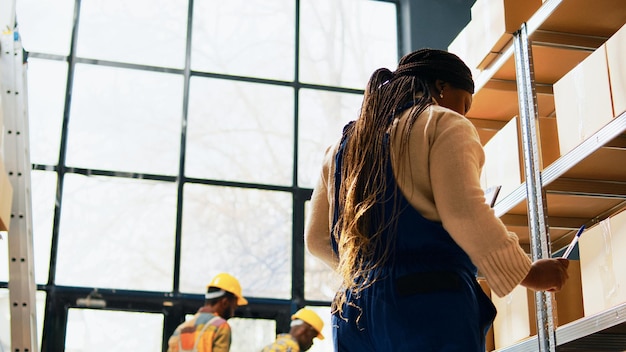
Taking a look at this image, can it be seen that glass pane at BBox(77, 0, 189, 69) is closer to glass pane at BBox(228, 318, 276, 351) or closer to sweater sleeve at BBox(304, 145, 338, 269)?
glass pane at BBox(228, 318, 276, 351)

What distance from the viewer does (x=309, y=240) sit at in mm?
1921

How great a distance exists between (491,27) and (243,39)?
3.68 meters

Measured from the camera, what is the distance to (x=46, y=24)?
20.3 ft

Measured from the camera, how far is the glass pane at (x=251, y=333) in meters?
5.80

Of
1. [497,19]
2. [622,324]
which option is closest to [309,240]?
[622,324]

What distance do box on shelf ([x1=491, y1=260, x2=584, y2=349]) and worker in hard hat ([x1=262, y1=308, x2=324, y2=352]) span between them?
8.45 feet

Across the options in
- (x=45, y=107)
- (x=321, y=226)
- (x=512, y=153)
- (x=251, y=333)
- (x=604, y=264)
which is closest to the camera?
(x=321, y=226)

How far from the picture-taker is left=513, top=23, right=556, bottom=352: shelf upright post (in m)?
2.61

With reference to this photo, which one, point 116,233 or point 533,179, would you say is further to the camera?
point 116,233

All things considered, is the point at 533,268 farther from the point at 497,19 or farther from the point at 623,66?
the point at 497,19

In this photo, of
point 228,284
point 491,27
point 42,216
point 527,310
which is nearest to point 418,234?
point 527,310

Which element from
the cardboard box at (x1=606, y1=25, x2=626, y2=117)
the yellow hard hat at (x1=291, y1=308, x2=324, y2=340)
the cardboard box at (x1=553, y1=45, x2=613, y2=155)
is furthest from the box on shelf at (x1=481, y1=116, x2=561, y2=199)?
the yellow hard hat at (x1=291, y1=308, x2=324, y2=340)

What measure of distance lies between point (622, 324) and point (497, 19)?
4.41 feet

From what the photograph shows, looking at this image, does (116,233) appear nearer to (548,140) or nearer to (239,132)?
(239,132)
